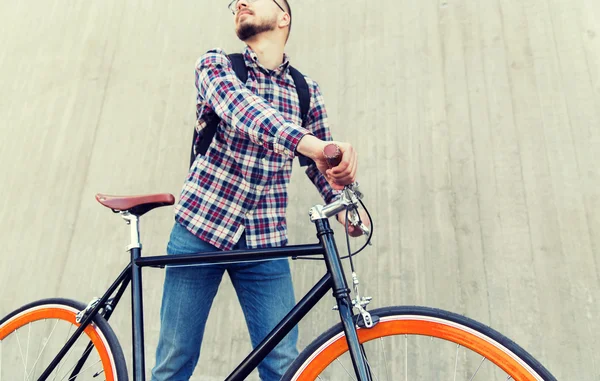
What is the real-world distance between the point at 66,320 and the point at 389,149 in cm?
127

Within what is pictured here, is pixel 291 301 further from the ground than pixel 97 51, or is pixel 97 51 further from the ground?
pixel 97 51

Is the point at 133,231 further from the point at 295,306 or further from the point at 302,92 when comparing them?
the point at 302,92

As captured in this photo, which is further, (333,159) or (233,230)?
(233,230)

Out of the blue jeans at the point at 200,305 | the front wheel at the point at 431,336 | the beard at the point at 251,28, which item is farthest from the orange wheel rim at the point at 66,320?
the beard at the point at 251,28

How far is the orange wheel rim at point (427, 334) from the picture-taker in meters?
0.82

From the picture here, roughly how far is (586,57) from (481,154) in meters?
0.55

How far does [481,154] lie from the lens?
1725 millimetres

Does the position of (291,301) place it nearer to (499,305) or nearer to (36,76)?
(499,305)

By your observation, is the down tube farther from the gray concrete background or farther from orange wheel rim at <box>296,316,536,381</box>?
the gray concrete background

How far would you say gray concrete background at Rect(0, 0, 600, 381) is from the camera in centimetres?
158

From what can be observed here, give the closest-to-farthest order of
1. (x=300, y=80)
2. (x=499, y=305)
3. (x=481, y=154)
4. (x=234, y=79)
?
(x=234, y=79), (x=300, y=80), (x=499, y=305), (x=481, y=154)

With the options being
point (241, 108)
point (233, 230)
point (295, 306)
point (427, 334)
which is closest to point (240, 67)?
point (241, 108)

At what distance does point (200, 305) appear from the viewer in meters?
1.22

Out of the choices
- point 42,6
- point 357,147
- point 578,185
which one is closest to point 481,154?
point 578,185
